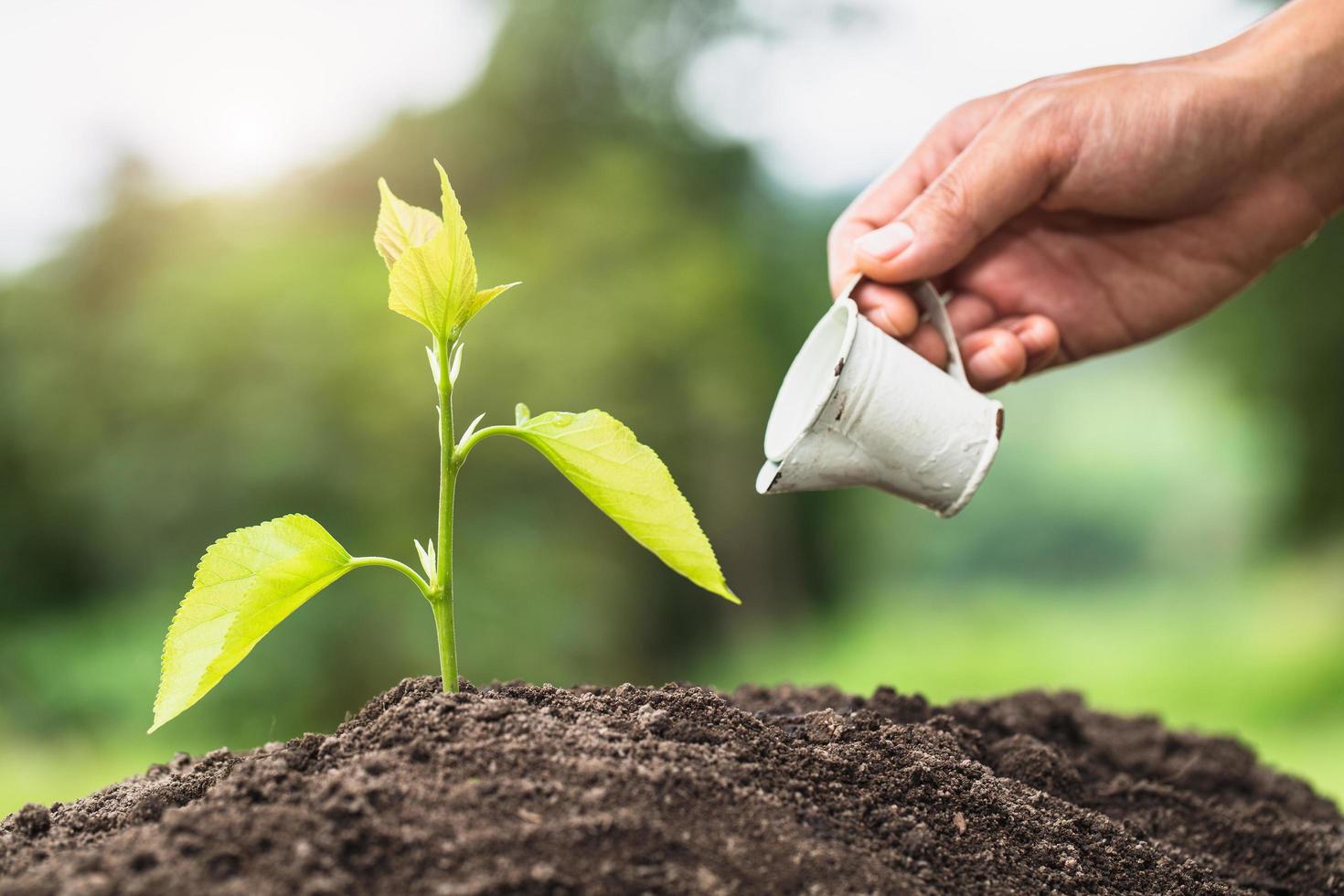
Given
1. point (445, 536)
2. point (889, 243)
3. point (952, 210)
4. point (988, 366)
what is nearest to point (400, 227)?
point (445, 536)

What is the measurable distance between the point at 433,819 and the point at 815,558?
569cm

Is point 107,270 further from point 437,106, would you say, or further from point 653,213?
point 653,213

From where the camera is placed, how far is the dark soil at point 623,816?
0.83 m

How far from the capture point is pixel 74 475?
4445 millimetres

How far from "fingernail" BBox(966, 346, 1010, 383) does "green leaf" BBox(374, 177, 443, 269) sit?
3.94 ft

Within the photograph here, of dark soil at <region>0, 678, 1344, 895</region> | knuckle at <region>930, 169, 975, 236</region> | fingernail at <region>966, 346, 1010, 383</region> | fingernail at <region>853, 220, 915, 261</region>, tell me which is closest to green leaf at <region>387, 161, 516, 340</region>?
dark soil at <region>0, 678, 1344, 895</region>

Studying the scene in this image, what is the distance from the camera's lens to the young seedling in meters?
1.05

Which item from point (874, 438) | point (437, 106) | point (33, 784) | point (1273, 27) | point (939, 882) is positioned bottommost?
point (33, 784)

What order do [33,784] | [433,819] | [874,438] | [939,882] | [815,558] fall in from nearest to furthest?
[433,819]
[939,882]
[874,438]
[33,784]
[815,558]

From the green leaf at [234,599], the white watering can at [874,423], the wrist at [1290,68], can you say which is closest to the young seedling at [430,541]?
the green leaf at [234,599]

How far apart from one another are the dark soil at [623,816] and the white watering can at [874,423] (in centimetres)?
33

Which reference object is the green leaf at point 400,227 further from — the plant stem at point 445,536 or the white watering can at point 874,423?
the white watering can at point 874,423

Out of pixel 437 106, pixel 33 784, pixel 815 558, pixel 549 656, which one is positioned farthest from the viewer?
pixel 815 558

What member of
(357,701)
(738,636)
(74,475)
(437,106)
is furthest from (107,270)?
(738,636)
